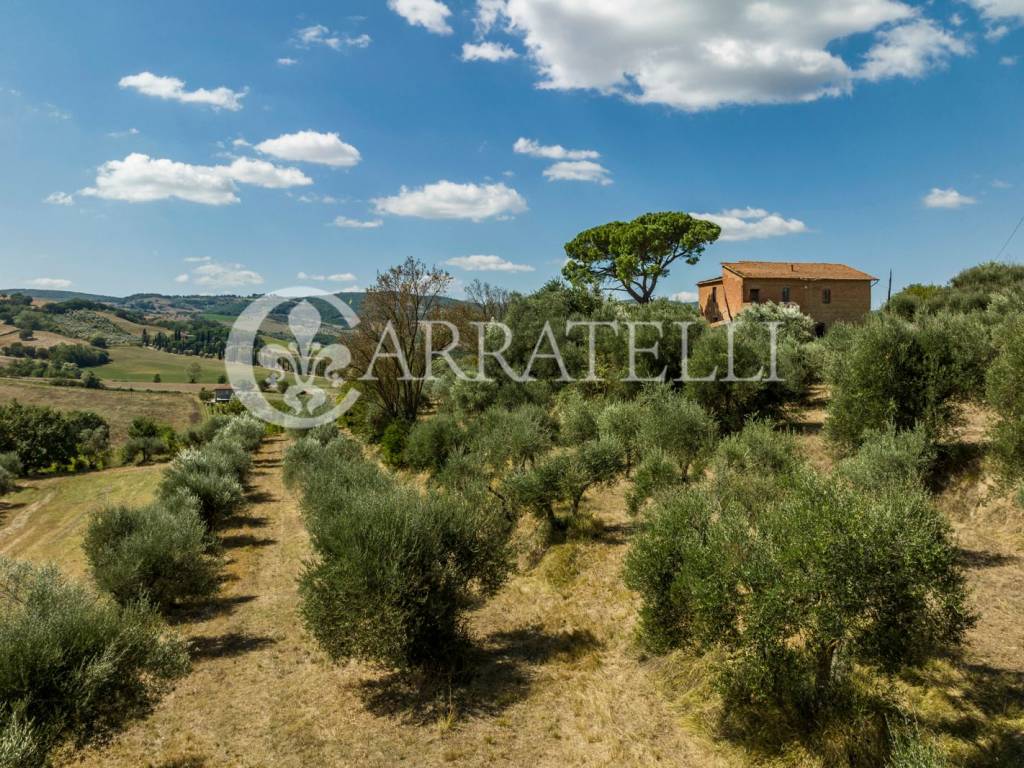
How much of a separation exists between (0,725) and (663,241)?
4815cm

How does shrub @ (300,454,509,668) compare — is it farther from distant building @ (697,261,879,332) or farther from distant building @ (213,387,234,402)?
distant building @ (213,387,234,402)

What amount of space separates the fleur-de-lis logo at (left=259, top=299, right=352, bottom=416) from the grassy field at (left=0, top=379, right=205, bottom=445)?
31.7 meters

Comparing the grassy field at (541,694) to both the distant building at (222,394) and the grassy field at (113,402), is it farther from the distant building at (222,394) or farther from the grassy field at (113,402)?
the distant building at (222,394)

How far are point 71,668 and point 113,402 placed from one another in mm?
95098

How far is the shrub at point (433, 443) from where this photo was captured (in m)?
27.4

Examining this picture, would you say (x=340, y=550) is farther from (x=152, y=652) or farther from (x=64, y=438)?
(x=64, y=438)

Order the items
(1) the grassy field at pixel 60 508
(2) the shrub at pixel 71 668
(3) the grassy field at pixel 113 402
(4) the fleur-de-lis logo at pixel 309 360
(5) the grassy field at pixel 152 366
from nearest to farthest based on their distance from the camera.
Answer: (2) the shrub at pixel 71 668 < (1) the grassy field at pixel 60 508 < (4) the fleur-de-lis logo at pixel 309 360 < (3) the grassy field at pixel 113 402 < (5) the grassy field at pixel 152 366

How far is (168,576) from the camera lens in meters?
15.3

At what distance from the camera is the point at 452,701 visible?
1058 centimetres

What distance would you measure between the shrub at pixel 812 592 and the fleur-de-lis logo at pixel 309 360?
33114mm

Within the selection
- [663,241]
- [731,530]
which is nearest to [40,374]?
[663,241]

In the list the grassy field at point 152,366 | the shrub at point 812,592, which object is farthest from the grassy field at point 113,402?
the shrub at point 812,592

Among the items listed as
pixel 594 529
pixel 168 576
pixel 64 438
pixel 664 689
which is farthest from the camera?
pixel 64 438

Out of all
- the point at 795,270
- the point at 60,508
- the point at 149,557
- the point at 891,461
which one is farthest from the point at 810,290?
Answer: the point at 60,508
